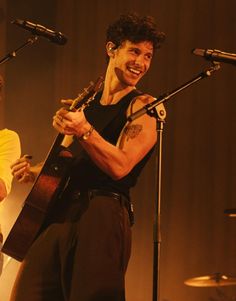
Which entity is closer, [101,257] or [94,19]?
[101,257]

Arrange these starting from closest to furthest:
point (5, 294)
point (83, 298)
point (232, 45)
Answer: point (83, 298)
point (232, 45)
point (5, 294)

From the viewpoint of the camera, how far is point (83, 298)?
6.45 feet

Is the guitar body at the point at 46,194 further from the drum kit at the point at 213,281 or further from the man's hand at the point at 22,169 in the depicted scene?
the drum kit at the point at 213,281

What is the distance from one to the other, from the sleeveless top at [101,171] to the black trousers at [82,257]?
5 centimetres

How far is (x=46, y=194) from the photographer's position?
208 cm

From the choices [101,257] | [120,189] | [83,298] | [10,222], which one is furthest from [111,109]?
[10,222]

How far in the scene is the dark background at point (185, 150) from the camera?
339 centimetres

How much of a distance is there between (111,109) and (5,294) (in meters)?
2.25

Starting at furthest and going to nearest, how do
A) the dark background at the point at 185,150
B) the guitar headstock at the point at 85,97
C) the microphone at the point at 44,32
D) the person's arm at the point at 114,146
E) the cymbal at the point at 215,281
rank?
the dark background at the point at 185,150, the cymbal at the point at 215,281, the microphone at the point at 44,32, the guitar headstock at the point at 85,97, the person's arm at the point at 114,146

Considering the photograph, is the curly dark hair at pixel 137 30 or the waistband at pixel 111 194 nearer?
the waistband at pixel 111 194

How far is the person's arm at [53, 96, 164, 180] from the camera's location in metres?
1.91

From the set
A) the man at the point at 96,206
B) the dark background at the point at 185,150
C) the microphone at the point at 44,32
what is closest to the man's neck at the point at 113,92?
the man at the point at 96,206

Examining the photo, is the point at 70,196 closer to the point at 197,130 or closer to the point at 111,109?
the point at 111,109

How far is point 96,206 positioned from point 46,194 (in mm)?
194
